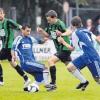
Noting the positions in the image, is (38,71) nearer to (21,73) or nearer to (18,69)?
(21,73)

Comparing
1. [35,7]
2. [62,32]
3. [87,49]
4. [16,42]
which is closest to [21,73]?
[16,42]

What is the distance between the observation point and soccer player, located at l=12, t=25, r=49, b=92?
16.8 meters

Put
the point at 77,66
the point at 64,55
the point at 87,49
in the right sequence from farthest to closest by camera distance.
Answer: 1. the point at 64,55
2. the point at 77,66
3. the point at 87,49

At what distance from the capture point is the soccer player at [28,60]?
16828mm

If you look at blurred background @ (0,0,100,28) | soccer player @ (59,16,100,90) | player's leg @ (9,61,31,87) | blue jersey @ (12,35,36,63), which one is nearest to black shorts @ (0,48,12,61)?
player's leg @ (9,61,31,87)

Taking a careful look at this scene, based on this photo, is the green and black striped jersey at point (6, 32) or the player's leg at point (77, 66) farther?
the green and black striped jersey at point (6, 32)

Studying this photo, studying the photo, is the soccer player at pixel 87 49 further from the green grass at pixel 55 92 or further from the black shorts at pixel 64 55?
the black shorts at pixel 64 55

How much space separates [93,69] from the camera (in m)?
16.3

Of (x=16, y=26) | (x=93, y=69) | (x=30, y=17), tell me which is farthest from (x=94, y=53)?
(x=30, y=17)

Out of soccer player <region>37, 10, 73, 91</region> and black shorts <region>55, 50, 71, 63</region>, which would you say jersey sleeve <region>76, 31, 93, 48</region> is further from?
black shorts <region>55, 50, 71, 63</region>

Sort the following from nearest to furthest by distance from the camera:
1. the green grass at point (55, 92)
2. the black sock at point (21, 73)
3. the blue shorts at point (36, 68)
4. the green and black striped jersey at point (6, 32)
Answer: the green grass at point (55, 92), the blue shorts at point (36, 68), the black sock at point (21, 73), the green and black striped jersey at point (6, 32)

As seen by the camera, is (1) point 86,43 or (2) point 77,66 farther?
(2) point 77,66

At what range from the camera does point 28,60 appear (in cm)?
1689

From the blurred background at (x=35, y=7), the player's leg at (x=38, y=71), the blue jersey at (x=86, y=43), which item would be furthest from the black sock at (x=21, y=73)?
the blurred background at (x=35, y=7)
